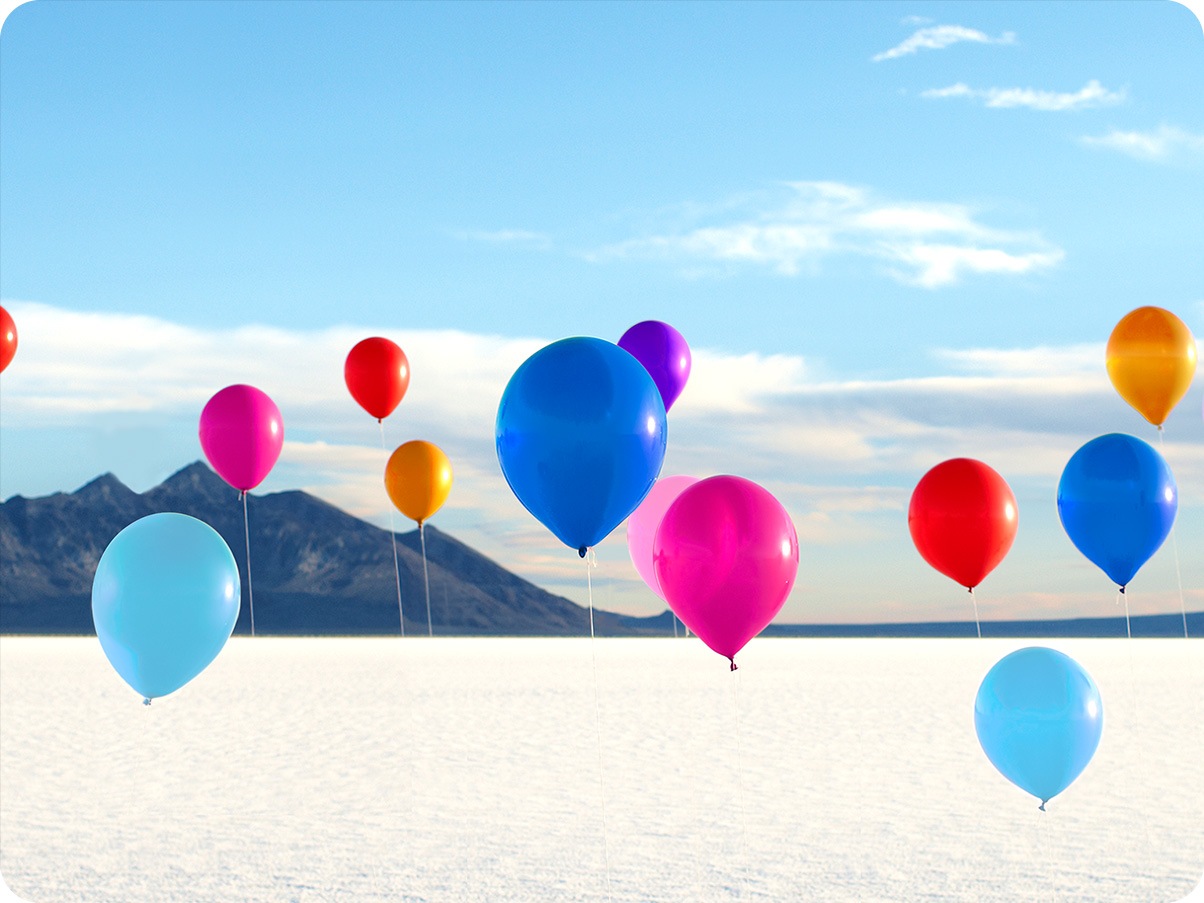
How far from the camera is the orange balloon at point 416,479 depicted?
1390 centimetres

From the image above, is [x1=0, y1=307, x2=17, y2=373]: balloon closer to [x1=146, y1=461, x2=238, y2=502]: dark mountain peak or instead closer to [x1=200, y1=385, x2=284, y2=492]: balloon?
[x1=200, y1=385, x2=284, y2=492]: balloon

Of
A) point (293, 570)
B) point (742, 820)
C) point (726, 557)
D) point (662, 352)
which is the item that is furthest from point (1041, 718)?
point (293, 570)

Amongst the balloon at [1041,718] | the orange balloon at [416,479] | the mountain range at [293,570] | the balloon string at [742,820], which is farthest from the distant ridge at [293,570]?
the balloon at [1041,718]

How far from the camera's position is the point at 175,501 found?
68.2m

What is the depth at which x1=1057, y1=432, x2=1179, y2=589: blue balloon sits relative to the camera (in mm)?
8297

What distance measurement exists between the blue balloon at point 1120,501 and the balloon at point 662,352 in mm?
2897

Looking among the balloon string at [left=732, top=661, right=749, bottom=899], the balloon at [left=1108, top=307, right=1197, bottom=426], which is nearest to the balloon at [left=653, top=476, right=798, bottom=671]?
the balloon string at [left=732, top=661, right=749, bottom=899]

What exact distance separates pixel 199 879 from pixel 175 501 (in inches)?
2547

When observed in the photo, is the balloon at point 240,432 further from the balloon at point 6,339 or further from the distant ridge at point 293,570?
the distant ridge at point 293,570

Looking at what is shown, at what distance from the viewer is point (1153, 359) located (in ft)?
31.2

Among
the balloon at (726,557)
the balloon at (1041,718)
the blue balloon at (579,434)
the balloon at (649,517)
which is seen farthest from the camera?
the balloon at (649,517)

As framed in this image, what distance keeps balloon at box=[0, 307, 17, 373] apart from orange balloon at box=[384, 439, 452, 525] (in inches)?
162

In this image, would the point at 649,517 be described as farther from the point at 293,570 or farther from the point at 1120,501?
the point at 293,570

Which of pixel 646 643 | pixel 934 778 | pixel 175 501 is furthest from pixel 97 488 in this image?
pixel 934 778
